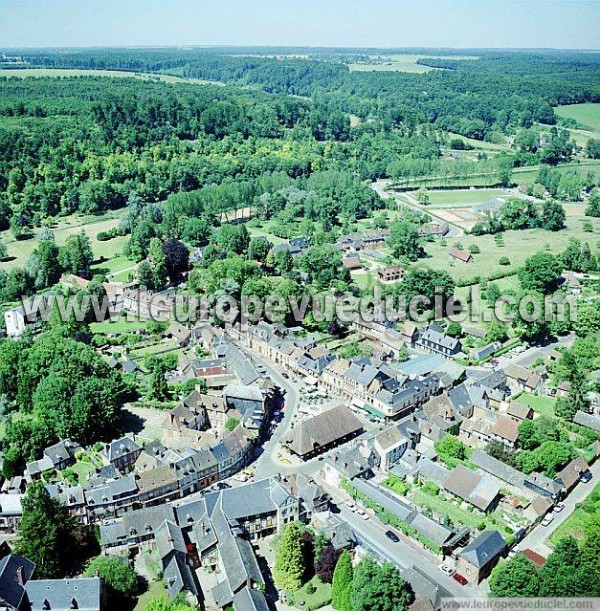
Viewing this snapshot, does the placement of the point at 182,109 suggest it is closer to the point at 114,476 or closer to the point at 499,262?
the point at 499,262

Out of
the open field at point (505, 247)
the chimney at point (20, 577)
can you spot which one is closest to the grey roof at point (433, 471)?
the chimney at point (20, 577)

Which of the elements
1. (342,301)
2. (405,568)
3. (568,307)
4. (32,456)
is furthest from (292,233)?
(405,568)

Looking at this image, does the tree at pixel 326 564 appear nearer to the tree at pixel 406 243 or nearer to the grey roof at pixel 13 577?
the grey roof at pixel 13 577

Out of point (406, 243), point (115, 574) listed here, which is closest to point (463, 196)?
point (406, 243)

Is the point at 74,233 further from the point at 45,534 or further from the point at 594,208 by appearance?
the point at 594,208

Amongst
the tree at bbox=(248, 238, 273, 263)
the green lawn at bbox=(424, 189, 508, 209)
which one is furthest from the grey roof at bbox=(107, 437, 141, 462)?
the green lawn at bbox=(424, 189, 508, 209)

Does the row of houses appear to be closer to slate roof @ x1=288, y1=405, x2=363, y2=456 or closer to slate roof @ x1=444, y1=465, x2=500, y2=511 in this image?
slate roof @ x1=288, y1=405, x2=363, y2=456
